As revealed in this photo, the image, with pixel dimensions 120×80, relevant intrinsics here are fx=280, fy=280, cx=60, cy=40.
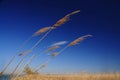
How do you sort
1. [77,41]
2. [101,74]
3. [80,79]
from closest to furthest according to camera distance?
[77,41]
[80,79]
[101,74]

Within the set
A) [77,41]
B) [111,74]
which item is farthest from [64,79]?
[77,41]

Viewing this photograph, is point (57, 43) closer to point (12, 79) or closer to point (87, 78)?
point (12, 79)

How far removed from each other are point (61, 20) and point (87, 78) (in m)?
2.93

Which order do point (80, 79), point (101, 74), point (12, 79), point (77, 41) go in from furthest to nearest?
point (101, 74) → point (80, 79) → point (77, 41) → point (12, 79)

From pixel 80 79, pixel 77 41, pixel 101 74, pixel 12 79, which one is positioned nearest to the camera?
pixel 12 79

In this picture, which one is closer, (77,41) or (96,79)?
(77,41)

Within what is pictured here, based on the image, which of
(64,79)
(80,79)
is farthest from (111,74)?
(64,79)

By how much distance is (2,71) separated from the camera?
1.65 metres

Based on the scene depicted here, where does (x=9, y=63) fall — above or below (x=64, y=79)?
below

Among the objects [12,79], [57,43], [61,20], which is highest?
[61,20]

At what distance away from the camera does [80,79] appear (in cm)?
423

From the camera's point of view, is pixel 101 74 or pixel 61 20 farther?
pixel 101 74

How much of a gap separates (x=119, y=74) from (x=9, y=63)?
2.88m

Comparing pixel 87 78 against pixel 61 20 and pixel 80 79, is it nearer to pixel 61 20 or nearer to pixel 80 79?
pixel 80 79
